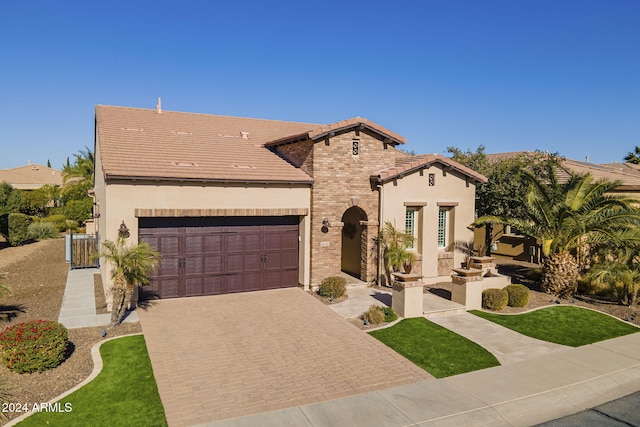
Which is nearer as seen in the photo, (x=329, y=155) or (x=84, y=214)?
(x=329, y=155)

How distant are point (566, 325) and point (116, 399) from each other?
12.8 m

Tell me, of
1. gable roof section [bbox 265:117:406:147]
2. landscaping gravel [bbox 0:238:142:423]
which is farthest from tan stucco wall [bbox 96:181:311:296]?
landscaping gravel [bbox 0:238:142:423]

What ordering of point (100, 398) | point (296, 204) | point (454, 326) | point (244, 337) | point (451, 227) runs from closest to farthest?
point (100, 398)
point (244, 337)
point (454, 326)
point (296, 204)
point (451, 227)

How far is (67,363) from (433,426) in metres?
7.96

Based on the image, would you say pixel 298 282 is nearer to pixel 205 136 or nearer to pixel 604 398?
pixel 205 136

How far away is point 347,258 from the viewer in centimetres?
2005

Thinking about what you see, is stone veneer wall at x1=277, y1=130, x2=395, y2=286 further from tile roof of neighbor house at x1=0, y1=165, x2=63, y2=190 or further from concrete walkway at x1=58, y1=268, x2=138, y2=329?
tile roof of neighbor house at x1=0, y1=165, x2=63, y2=190

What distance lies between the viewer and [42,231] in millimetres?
30922

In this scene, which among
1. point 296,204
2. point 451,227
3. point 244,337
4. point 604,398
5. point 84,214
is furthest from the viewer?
point 84,214

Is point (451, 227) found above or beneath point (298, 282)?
above

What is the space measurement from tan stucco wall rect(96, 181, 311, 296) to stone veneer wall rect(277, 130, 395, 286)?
44cm

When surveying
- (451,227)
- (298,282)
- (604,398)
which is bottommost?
(604,398)

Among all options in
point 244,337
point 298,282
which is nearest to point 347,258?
point 298,282

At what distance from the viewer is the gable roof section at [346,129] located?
16656 millimetres
